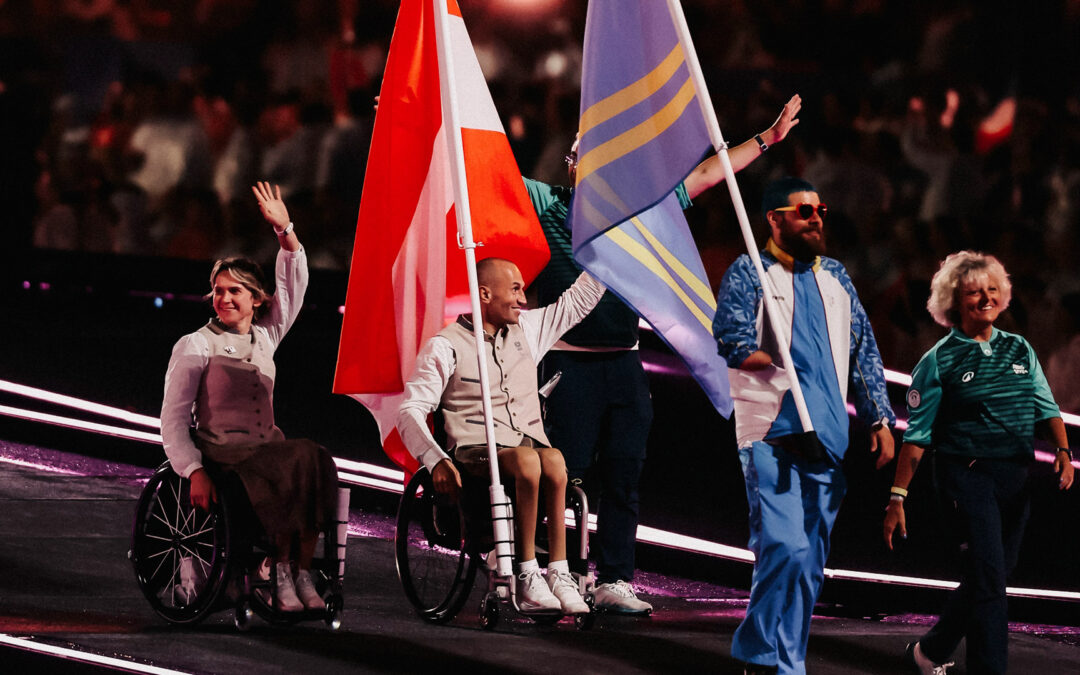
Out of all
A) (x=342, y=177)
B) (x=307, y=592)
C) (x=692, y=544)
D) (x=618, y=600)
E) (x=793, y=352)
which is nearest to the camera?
(x=793, y=352)

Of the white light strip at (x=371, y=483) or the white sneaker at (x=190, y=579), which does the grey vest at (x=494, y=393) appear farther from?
the white light strip at (x=371, y=483)

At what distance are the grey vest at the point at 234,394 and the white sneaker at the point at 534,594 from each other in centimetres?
86

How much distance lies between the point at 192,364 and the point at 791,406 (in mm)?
1748

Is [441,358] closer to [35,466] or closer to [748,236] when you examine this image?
[748,236]

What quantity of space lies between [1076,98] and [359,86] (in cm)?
467

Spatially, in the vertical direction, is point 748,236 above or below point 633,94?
below

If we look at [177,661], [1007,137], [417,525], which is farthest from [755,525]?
[1007,137]

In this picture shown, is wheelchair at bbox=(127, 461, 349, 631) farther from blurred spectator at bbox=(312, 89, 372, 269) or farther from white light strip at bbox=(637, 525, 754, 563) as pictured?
blurred spectator at bbox=(312, 89, 372, 269)

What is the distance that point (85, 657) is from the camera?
13.7 ft

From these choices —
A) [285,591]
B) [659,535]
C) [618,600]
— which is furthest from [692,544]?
[285,591]

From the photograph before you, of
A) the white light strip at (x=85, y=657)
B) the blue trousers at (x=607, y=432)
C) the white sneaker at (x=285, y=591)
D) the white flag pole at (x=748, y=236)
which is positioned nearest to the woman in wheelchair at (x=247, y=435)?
the white sneaker at (x=285, y=591)

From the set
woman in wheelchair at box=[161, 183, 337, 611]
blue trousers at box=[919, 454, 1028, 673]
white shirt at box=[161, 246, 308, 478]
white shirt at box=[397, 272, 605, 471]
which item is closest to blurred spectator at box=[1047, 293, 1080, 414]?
blue trousers at box=[919, 454, 1028, 673]

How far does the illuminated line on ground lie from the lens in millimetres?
5930

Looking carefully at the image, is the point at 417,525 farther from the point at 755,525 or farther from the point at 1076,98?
the point at 1076,98
